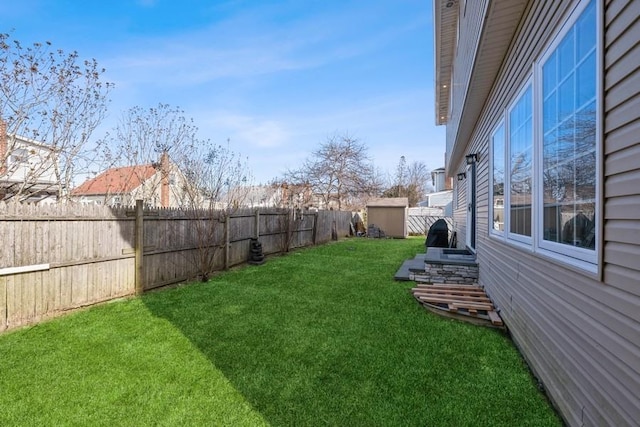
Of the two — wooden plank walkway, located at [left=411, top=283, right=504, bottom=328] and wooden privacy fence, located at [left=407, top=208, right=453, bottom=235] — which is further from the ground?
wooden privacy fence, located at [left=407, top=208, right=453, bottom=235]

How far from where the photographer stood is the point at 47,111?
6359 mm

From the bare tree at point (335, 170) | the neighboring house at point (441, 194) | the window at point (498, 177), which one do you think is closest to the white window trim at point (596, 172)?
the window at point (498, 177)

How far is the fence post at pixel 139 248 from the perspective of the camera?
18.8 feet

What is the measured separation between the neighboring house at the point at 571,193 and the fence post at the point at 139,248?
5.53 meters

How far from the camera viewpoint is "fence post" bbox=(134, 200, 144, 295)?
5.73 m

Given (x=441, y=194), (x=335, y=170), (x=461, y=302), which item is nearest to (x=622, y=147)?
(x=461, y=302)

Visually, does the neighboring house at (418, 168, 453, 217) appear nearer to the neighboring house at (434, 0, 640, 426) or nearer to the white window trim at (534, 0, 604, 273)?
the neighboring house at (434, 0, 640, 426)

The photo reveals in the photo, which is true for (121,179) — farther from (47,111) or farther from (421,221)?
(421,221)

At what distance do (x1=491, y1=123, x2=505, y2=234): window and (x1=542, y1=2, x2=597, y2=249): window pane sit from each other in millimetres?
1686

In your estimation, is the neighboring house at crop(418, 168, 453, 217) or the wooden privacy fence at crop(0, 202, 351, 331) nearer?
the wooden privacy fence at crop(0, 202, 351, 331)

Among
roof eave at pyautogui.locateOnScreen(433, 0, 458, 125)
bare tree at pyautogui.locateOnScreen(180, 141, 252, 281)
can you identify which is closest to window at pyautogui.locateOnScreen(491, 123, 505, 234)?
roof eave at pyautogui.locateOnScreen(433, 0, 458, 125)

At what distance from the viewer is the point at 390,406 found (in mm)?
2377

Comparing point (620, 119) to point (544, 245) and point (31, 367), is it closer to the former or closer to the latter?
point (544, 245)

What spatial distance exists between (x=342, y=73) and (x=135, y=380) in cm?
1142
